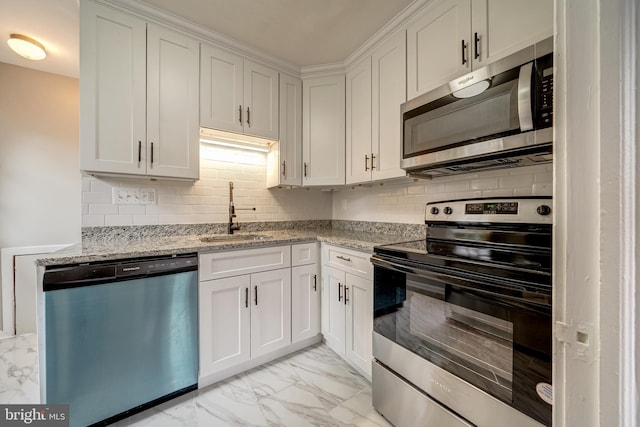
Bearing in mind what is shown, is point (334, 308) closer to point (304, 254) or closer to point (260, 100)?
point (304, 254)

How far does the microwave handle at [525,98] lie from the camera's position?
3.52ft

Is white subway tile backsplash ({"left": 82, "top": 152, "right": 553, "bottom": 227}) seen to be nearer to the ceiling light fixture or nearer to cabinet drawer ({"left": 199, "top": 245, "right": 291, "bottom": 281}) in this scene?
cabinet drawer ({"left": 199, "top": 245, "right": 291, "bottom": 281})

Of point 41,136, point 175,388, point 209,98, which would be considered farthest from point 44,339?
point 41,136

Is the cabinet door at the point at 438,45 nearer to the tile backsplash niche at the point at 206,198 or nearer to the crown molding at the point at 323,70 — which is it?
the crown molding at the point at 323,70

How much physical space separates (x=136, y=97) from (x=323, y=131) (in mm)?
1443

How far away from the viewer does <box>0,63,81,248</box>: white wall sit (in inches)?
92.4

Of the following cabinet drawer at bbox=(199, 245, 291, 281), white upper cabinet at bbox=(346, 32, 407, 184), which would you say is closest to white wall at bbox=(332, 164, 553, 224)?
white upper cabinet at bbox=(346, 32, 407, 184)

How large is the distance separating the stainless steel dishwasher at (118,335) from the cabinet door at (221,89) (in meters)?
1.08

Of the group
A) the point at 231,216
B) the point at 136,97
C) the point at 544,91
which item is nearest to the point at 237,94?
the point at 136,97

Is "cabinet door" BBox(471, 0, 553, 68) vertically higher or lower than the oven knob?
higher

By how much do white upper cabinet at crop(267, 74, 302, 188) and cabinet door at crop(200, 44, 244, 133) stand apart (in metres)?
0.38

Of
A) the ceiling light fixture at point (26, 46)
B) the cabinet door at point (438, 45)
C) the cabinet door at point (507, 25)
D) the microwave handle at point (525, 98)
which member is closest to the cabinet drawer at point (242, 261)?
the cabinet door at point (438, 45)

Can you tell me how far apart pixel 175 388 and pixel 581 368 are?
77.8 inches

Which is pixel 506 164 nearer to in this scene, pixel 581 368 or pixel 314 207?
pixel 581 368
